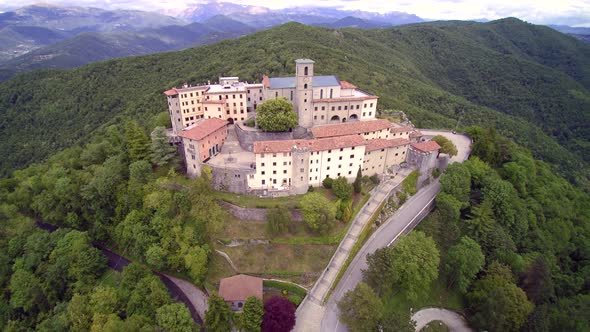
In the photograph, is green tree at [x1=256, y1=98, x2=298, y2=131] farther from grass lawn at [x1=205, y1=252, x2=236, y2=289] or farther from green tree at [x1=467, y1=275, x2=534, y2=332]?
green tree at [x1=467, y1=275, x2=534, y2=332]

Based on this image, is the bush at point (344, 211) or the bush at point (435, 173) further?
the bush at point (435, 173)

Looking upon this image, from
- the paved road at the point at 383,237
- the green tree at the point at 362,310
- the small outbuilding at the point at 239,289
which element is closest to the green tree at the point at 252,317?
the small outbuilding at the point at 239,289

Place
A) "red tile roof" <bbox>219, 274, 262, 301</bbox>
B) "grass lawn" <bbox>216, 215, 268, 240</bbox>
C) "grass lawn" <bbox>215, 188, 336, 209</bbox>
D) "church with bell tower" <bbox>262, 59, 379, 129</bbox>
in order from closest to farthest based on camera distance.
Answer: "red tile roof" <bbox>219, 274, 262, 301</bbox>
"grass lawn" <bbox>216, 215, 268, 240</bbox>
"grass lawn" <bbox>215, 188, 336, 209</bbox>
"church with bell tower" <bbox>262, 59, 379, 129</bbox>

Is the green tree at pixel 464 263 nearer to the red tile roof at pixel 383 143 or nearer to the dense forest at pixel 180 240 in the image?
the dense forest at pixel 180 240

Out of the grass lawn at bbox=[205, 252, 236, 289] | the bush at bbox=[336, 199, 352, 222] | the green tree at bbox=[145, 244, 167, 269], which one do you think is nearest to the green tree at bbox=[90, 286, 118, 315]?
the green tree at bbox=[145, 244, 167, 269]

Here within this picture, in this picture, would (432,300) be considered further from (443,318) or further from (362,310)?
(362,310)

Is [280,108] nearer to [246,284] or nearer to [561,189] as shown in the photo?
[246,284]

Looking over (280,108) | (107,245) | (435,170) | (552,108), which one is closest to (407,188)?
(435,170)
